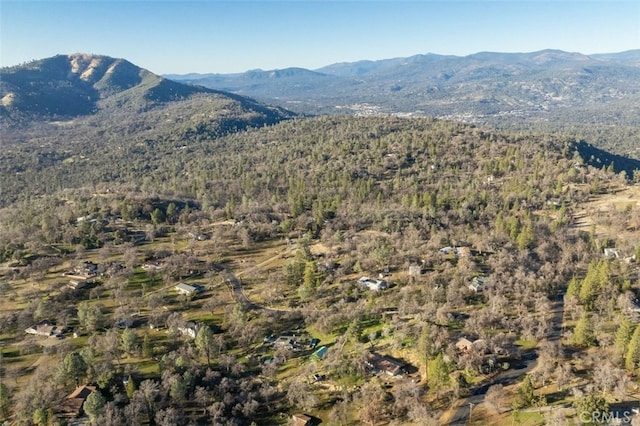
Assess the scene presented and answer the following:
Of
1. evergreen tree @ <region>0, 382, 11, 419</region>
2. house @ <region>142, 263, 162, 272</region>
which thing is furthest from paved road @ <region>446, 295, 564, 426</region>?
house @ <region>142, 263, 162, 272</region>

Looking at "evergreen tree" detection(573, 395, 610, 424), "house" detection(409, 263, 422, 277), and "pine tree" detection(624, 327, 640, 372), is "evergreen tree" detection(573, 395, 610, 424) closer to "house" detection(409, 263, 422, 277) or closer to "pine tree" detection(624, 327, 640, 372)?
"pine tree" detection(624, 327, 640, 372)

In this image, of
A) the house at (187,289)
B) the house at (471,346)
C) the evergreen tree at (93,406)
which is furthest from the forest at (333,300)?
the house at (471,346)

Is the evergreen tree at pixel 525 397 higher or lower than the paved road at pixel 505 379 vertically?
higher

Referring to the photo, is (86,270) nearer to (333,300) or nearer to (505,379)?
(333,300)

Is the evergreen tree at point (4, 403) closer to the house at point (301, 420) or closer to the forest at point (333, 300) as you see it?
the forest at point (333, 300)

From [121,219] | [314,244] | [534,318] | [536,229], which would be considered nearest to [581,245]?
[536,229]

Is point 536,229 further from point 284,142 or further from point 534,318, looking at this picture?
point 284,142

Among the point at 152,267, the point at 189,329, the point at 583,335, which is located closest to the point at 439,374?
the point at 583,335

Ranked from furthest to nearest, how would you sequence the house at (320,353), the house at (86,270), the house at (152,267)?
the house at (152,267) → the house at (86,270) → the house at (320,353)
